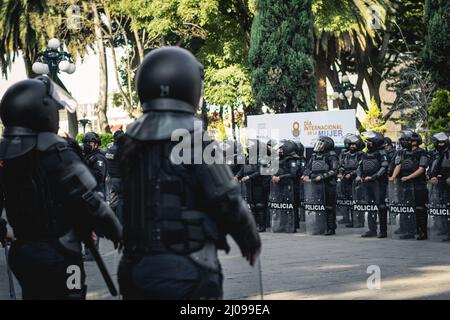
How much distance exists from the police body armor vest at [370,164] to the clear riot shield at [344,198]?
1.88 meters

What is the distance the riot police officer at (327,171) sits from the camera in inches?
635

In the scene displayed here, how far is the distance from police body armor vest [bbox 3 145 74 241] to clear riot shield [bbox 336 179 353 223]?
1307cm

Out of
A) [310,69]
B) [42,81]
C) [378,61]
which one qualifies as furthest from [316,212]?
[378,61]

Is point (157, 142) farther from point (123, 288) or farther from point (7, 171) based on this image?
point (7, 171)

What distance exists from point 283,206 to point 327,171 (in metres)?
1.35

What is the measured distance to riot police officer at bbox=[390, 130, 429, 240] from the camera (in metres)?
14.6

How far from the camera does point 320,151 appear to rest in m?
16.3

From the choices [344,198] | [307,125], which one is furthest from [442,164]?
[307,125]

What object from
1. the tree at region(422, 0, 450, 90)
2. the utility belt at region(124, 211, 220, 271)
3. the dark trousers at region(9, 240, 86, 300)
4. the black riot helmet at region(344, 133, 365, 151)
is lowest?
the dark trousers at region(9, 240, 86, 300)

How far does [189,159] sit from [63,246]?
135cm

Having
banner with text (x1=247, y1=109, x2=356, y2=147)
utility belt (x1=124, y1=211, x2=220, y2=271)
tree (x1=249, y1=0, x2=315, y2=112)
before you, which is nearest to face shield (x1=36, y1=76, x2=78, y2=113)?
utility belt (x1=124, y1=211, x2=220, y2=271)

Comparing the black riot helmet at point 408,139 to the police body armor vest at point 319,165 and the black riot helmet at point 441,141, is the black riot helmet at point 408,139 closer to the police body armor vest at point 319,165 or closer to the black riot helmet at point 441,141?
the black riot helmet at point 441,141

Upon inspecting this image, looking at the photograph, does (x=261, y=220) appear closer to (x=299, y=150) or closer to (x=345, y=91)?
(x=299, y=150)

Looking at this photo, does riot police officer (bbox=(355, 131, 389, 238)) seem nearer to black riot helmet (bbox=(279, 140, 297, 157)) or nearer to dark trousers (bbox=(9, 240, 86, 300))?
black riot helmet (bbox=(279, 140, 297, 157))
